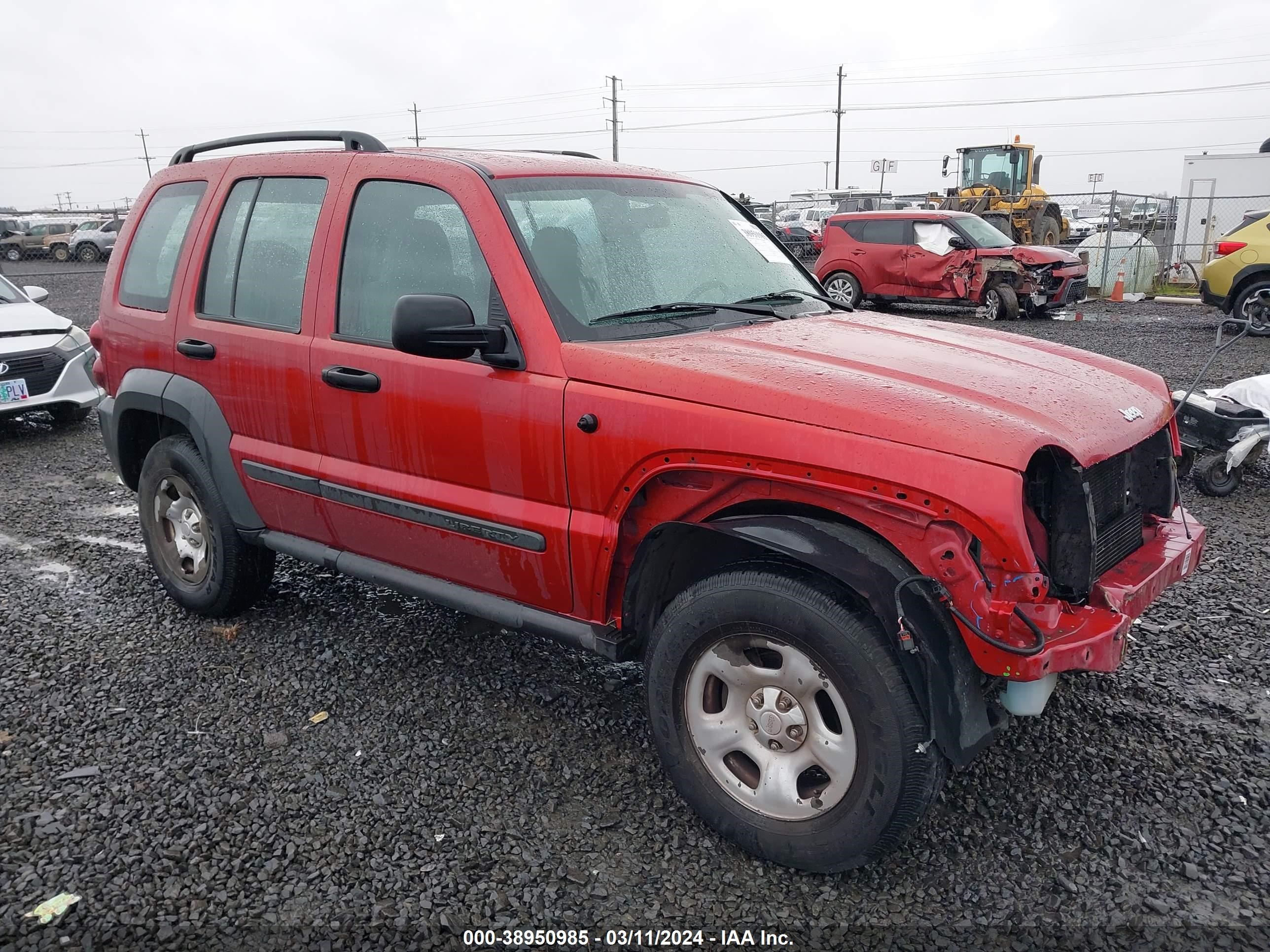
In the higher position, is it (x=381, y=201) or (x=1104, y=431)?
(x=381, y=201)

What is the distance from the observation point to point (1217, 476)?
19.9 ft

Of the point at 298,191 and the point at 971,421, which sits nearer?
the point at 971,421

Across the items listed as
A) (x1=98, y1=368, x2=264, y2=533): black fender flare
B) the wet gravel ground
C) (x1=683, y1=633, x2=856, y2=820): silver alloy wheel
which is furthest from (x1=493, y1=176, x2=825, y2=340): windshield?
(x1=98, y1=368, x2=264, y2=533): black fender flare

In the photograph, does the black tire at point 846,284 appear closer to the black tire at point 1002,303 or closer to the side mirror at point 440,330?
the black tire at point 1002,303

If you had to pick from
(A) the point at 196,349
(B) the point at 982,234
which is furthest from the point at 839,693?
(B) the point at 982,234

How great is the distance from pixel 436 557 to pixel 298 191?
5.24ft

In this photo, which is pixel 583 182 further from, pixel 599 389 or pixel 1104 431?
pixel 1104 431

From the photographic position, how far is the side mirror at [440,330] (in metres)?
2.84

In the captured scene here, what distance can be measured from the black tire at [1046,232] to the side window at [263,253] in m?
22.0

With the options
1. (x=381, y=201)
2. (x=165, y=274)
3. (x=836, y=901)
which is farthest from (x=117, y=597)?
(x=836, y=901)

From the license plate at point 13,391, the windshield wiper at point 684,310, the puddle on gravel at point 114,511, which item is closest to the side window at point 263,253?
the windshield wiper at point 684,310

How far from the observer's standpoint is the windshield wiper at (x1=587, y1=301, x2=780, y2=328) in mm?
3107

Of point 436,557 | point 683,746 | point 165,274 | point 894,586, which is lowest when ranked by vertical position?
Answer: point 683,746

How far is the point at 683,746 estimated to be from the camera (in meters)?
2.84
